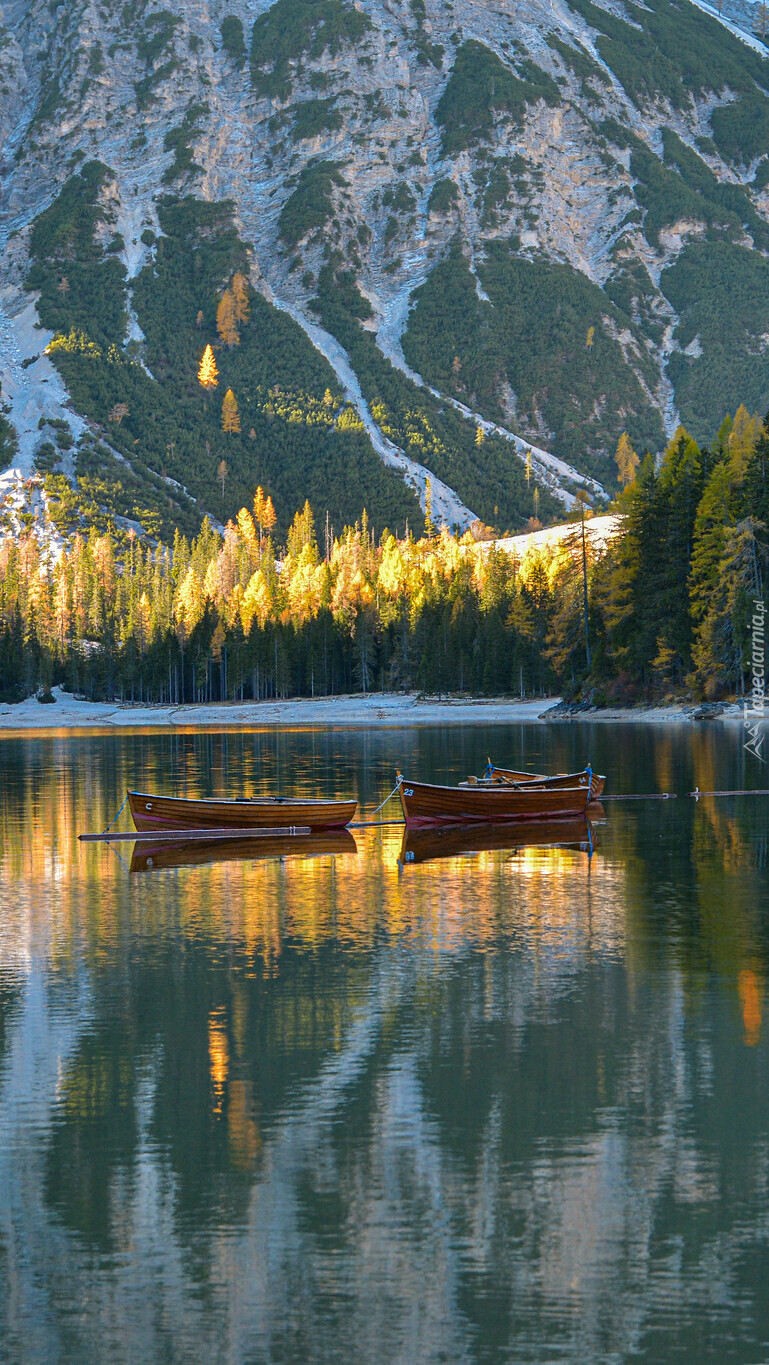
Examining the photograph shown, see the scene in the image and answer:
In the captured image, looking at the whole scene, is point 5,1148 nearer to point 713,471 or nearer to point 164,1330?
point 164,1330

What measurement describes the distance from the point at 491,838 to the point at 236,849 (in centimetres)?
823

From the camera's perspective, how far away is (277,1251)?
11.6 metres

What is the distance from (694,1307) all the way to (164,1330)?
14.4ft

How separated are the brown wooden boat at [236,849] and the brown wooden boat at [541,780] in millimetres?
7404

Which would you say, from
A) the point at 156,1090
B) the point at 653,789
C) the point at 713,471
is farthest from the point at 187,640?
the point at 156,1090

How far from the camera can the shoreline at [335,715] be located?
4149 inches

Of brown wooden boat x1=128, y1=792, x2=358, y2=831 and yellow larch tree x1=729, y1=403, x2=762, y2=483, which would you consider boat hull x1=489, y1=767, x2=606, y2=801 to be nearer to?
brown wooden boat x1=128, y1=792, x2=358, y2=831

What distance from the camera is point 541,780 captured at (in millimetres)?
44281

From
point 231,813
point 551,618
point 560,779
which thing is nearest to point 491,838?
point 560,779

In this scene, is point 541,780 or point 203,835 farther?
point 541,780

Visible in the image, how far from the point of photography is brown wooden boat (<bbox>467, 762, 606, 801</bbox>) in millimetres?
43500

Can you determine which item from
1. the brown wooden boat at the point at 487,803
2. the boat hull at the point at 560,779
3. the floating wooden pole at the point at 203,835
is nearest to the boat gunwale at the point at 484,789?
the brown wooden boat at the point at 487,803
